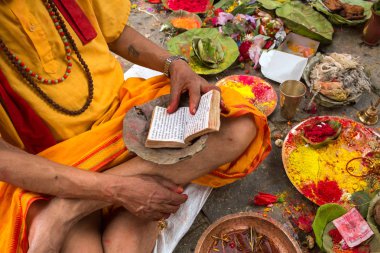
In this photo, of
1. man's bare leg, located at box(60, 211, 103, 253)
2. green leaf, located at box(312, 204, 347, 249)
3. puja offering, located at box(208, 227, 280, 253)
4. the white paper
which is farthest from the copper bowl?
the white paper

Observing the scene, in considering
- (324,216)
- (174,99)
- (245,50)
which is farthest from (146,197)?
(245,50)

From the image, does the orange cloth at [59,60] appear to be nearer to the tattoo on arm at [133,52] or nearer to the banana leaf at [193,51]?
the tattoo on arm at [133,52]

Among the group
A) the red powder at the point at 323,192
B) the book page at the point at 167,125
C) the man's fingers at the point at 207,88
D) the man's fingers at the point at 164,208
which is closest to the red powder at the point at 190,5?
the man's fingers at the point at 207,88

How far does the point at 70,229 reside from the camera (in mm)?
1551

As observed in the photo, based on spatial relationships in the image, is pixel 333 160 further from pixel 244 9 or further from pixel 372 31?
pixel 244 9

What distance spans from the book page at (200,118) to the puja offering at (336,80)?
1.15 m

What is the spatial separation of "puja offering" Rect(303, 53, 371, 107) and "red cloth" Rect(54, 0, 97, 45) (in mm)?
1613

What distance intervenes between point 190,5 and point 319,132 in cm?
196

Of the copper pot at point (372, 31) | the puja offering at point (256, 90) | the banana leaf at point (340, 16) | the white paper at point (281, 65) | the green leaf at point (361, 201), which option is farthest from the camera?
the banana leaf at point (340, 16)

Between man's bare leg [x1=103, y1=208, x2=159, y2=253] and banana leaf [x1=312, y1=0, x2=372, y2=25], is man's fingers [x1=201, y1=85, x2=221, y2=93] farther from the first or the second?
banana leaf [x1=312, y1=0, x2=372, y2=25]

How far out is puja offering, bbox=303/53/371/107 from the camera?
98.0 inches

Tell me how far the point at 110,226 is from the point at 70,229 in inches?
7.0

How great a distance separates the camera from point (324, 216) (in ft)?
6.22

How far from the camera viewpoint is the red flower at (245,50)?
119 inches
